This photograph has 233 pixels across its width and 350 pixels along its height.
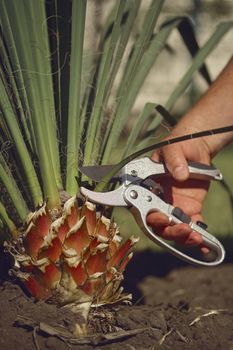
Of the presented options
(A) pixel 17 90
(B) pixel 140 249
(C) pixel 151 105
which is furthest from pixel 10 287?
(B) pixel 140 249

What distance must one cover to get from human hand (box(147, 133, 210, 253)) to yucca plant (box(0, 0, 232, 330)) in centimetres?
16

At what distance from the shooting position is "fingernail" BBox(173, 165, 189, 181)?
1.88 meters

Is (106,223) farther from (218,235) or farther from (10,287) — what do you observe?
(218,235)

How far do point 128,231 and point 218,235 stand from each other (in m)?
0.39

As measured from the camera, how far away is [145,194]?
1.86 meters

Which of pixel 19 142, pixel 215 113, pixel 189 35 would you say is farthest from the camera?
pixel 189 35

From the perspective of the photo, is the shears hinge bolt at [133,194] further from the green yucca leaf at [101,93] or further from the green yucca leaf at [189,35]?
the green yucca leaf at [189,35]

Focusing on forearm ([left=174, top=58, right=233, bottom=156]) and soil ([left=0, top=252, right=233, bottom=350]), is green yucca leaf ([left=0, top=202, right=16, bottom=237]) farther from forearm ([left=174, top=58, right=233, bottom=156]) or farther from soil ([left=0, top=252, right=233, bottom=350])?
forearm ([left=174, top=58, right=233, bottom=156])

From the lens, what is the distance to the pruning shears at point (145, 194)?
1.80 metres

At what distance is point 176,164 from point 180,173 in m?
0.03

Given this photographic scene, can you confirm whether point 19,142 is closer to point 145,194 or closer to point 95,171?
point 95,171

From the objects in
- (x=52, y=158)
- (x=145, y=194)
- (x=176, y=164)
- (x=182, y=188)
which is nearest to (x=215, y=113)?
(x=182, y=188)

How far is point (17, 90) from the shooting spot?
1855 millimetres

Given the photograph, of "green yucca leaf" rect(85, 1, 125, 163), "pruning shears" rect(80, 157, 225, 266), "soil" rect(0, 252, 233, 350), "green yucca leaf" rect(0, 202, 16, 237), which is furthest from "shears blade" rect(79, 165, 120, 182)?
"soil" rect(0, 252, 233, 350)
